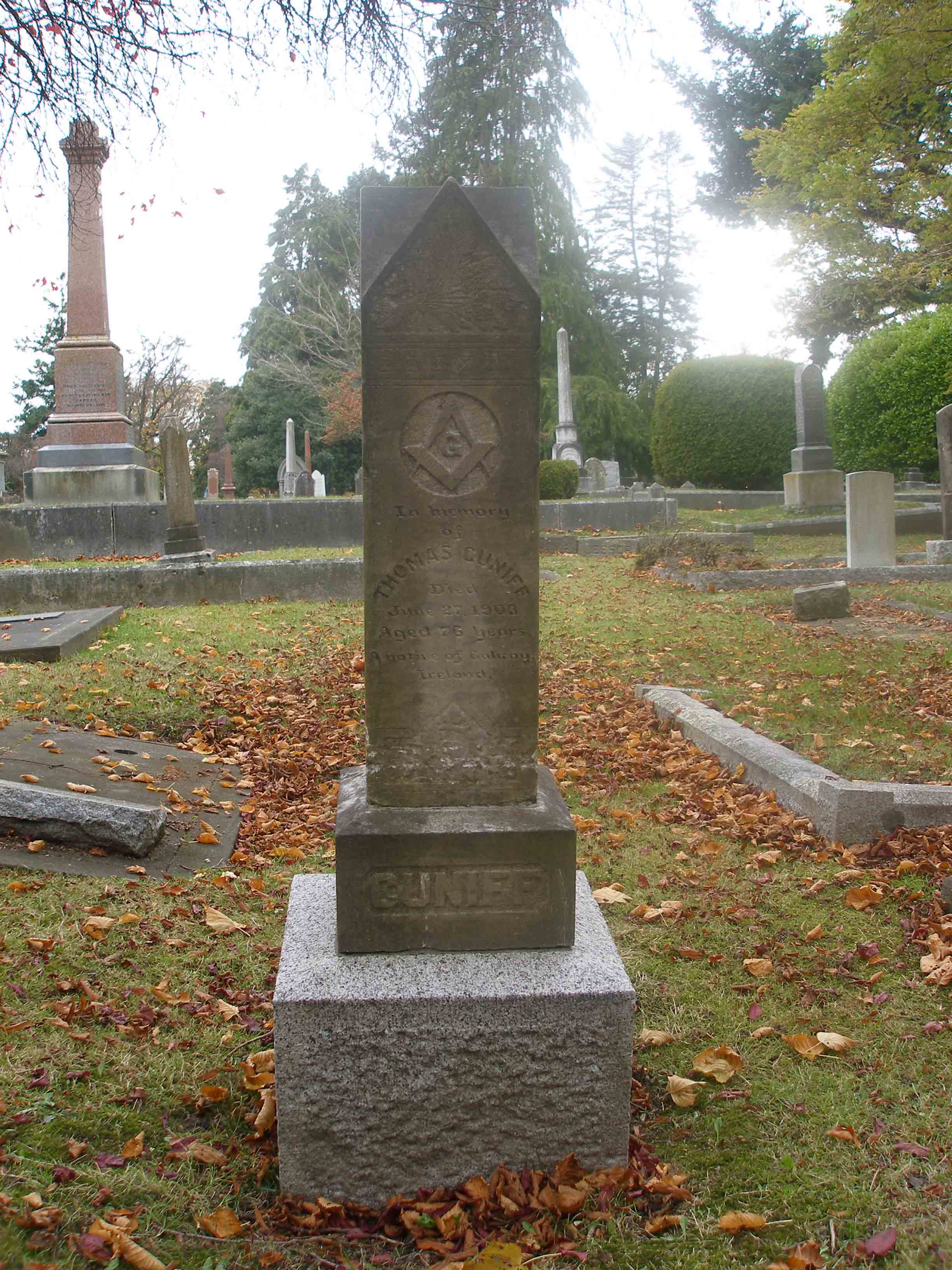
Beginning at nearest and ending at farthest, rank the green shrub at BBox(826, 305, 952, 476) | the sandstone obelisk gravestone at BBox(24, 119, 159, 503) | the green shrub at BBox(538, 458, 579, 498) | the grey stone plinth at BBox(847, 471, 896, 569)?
the grey stone plinth at BBox(847, 471, 896, 569), the sandstone obelisk gravestone at BBox(24, 119, 159, 503), the green shrub at BBox(538, 458, 579, 498), the green shrub at BBox(826, 305, 952, 476)

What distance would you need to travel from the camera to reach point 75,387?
1616 cm

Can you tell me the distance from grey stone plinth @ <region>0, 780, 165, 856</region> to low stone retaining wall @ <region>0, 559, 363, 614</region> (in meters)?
6.92

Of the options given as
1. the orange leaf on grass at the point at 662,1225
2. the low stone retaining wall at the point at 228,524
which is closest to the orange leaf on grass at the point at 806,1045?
the orange leaf on grass at the point at 662,1225

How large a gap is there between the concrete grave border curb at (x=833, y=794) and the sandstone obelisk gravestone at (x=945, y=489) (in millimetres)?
9004

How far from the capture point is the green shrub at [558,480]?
20.4 metres

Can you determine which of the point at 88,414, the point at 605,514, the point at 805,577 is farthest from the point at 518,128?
the point at 88,414

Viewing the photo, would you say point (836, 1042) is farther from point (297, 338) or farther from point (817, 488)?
point (297, 338)

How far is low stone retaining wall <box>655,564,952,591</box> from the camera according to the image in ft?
40.8

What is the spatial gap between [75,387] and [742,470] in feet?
57.0

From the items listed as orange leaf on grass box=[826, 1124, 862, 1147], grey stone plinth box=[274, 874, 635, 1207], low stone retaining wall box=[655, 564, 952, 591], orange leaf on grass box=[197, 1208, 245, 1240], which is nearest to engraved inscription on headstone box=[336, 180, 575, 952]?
grey stone plinth box=[274, 874, 635, 1207]

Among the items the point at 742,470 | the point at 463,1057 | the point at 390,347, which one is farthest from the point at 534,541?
the point at 742,470

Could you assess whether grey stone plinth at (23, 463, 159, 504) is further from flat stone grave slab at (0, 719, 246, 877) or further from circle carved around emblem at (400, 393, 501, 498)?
circle carved around emblem at (400, 393, 501, 498)

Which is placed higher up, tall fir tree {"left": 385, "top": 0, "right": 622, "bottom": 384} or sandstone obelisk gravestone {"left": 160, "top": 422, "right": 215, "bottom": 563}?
tall fir tree {"left": 385, "top": 0, "right": 622, "bottom": 384}

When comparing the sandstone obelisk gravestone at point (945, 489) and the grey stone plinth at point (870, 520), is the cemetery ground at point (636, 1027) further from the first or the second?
the sandstone obelisk gravestone at point (945, 489)
